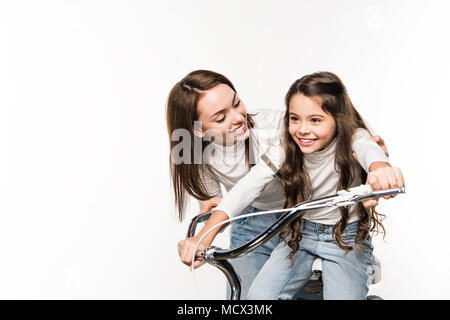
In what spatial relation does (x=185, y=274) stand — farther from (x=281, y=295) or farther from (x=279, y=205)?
(x=281, y=295)

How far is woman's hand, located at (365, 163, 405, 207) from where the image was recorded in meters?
1.08

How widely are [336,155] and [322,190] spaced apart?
0.10 meters

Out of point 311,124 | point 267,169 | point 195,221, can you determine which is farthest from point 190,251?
point 311,124

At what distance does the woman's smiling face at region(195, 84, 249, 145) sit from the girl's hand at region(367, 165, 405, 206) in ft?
1.33

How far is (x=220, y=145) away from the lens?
1.48m

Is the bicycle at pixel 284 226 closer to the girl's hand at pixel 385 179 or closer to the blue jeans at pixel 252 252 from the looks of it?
the girl's hand at pixel 385 179

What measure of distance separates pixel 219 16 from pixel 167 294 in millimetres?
1041

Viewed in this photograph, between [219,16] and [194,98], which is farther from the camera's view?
[219,16]

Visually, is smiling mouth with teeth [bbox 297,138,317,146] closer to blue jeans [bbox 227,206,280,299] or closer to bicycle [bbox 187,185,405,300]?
bicycle [bbox 187,185,405,300]

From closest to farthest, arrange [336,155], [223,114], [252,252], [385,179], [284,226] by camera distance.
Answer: [385,179] → [284,226] → [336,155] → [223,114] → [252,252]

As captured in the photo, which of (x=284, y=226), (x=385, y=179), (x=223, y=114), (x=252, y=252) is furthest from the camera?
(x=252, y=252)

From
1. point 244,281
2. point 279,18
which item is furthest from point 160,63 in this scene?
point 244,281

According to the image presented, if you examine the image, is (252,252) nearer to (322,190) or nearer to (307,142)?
(322,190)
